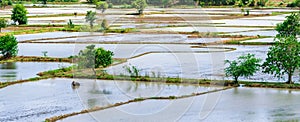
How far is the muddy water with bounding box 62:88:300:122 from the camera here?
34.7 ft

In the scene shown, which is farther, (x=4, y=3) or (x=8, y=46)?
(x=4, y=3)

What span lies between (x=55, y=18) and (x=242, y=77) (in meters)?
23.2

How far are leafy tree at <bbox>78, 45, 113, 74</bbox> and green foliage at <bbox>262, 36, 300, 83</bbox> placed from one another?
4.47 meters

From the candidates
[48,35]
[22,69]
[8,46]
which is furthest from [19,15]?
[22,69]

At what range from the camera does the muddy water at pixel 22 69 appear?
1542cm

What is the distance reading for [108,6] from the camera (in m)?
33.2

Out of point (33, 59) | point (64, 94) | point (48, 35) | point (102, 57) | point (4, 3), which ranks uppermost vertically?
point (4, 3)

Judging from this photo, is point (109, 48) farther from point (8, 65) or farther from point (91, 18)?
point (91, 18)

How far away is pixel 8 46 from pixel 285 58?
9.35 meters

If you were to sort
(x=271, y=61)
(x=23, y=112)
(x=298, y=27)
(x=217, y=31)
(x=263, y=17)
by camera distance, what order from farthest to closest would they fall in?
(x=263, y=17) → (x=217, y=31) → (x=298, y=27) → (x=271, y=61) → (x=23, y=112)

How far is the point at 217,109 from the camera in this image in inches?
445

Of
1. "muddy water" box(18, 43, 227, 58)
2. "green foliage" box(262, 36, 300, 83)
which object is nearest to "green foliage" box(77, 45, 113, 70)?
"muddy water" box(18, 43, 227, 58)

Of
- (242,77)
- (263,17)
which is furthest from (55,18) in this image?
(242,77)

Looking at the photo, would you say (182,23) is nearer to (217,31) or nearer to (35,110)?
(217,31)
